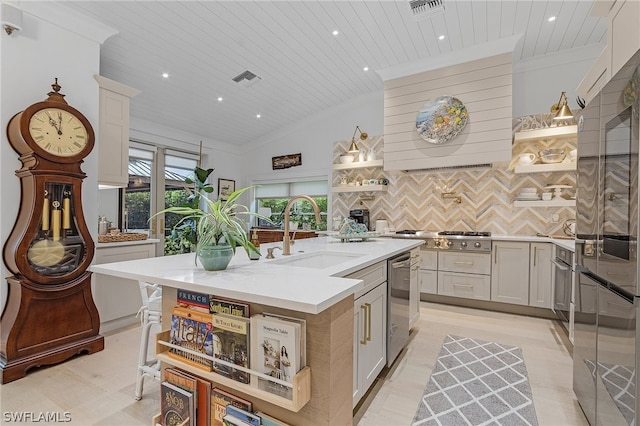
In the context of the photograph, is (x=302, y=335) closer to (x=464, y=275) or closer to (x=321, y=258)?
(x=321, y=258)

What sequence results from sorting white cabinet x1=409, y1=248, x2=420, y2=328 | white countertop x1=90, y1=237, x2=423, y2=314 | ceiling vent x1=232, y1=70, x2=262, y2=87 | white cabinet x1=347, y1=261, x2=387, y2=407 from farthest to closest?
1. ceiling vent x1=232, y1=70, x2=262, y2=87
2. white cabinet x1=409, y1=248, x2=420, y2=328
3. white cabinet x1=347, y1=261, x2=387, y2=407
4. white countertop x1=90, y1=237, x2=423, y2=314

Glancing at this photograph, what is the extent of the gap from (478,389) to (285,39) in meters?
3.89

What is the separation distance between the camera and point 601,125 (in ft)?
4.96

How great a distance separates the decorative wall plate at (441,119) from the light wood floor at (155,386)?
2457mm

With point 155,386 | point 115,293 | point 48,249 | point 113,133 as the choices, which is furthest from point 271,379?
point 113,133

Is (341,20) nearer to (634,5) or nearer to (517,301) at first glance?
(634,5)

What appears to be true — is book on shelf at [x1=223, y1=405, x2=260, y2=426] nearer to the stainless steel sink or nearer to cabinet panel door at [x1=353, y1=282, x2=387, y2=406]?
cabinet panel door at [x1=353, y1=282, x2=387, y2=406]

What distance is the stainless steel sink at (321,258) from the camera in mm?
2068

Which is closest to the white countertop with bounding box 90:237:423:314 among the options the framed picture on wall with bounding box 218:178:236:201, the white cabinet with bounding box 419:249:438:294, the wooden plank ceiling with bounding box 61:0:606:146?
the white cabinet with bounding box 419:249:438:294

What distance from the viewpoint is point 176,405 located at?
1400mm

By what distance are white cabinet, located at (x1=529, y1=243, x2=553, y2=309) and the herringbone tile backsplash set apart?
0.61m

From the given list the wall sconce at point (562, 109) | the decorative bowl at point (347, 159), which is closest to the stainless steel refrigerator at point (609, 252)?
the wall sconce at point (562, 109)

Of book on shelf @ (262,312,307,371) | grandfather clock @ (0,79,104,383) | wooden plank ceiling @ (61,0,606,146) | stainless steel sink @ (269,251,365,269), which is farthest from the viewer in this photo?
wooden plank ceiling @ (61,0,606,146)

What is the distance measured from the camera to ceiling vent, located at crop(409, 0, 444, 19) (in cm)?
303
